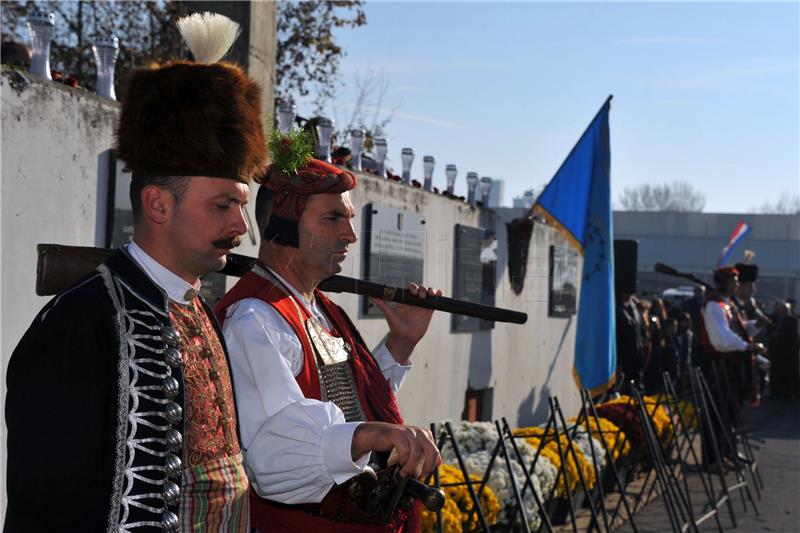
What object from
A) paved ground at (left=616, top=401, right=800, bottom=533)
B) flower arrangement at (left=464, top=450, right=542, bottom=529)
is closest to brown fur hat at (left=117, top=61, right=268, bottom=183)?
flower arrangement at (left=464, top=450, right=542, bottom=529)

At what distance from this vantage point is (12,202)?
4.05m

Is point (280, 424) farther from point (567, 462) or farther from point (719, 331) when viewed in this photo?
point (719, 331)

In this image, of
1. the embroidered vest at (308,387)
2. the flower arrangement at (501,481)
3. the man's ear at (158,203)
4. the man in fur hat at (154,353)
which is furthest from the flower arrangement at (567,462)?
the man's ear at (158,203)

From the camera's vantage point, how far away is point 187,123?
2496mm

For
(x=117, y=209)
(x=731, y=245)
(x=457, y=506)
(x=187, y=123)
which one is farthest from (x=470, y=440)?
(x=731, y=245)

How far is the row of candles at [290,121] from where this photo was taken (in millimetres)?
4445

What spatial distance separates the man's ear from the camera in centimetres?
244

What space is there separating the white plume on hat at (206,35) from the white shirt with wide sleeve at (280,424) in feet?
2.39

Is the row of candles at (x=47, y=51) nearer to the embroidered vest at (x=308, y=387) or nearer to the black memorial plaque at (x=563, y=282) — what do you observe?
the embroidered vest at (x=308, y=387)

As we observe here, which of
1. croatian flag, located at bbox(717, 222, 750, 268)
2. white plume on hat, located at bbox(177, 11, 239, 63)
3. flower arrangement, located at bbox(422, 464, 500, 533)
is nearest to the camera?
white plume on hat, located at bbox(177, 11, 239, 63)

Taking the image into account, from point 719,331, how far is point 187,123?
969 cm

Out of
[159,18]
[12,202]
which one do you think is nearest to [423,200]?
[12,202]

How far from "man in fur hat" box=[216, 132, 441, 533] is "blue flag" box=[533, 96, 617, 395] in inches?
247

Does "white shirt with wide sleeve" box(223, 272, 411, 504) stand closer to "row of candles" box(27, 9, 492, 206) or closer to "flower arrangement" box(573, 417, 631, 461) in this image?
"row of candles" box(27, 9, 492, 206)
